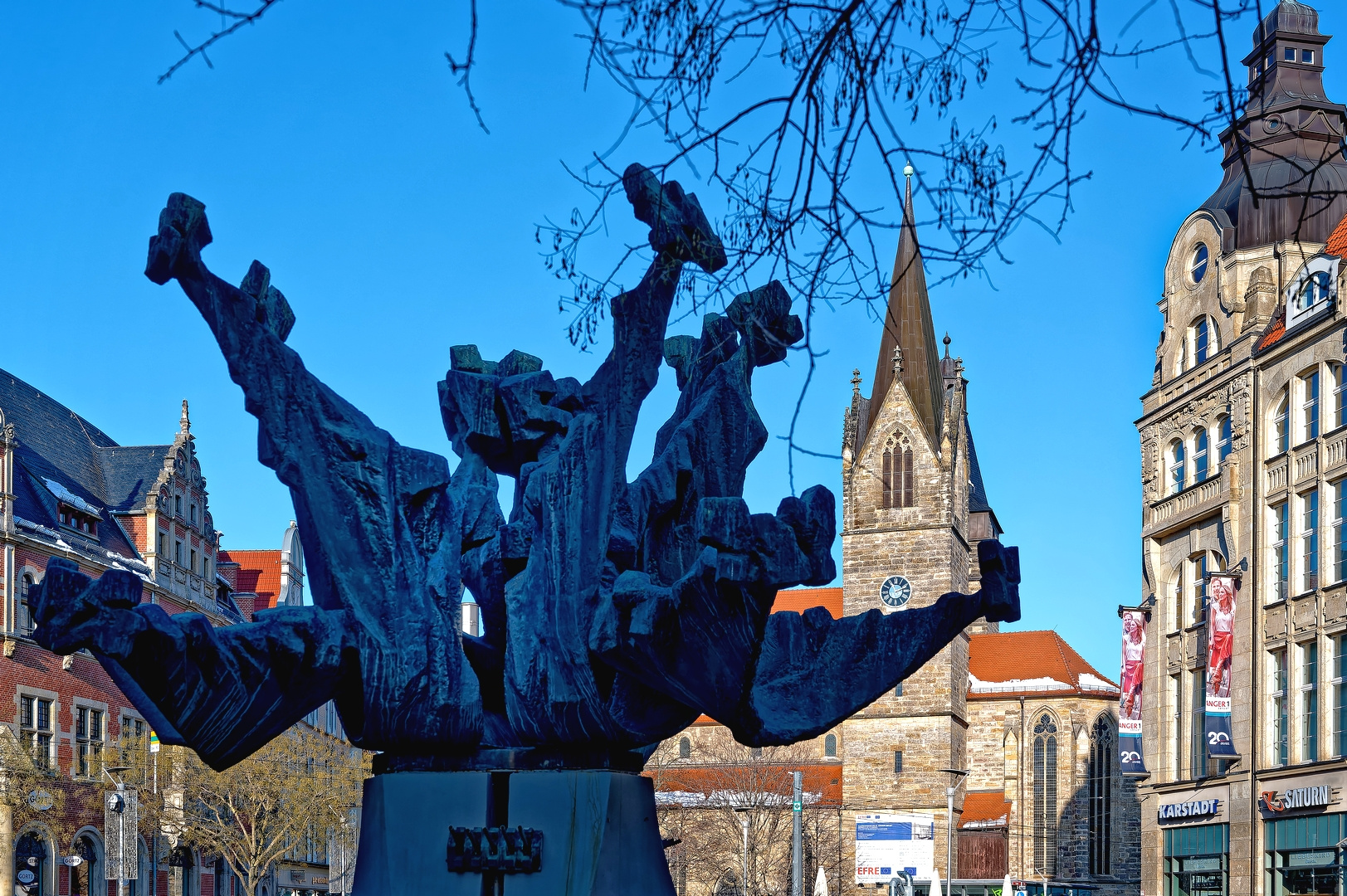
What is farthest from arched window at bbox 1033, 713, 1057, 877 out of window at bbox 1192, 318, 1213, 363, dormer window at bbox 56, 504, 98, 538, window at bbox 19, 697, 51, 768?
window at bbox 19, 697, 51, 768

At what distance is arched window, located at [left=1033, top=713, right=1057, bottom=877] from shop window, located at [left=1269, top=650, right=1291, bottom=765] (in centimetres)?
3582

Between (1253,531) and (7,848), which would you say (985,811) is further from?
(7,848)

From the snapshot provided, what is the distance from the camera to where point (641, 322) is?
8.35m

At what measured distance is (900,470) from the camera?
70438 millimetres

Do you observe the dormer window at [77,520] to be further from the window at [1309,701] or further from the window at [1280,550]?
the window at [1309,701]

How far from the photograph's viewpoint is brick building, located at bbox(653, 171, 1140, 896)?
65.2m

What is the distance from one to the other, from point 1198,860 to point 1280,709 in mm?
4179

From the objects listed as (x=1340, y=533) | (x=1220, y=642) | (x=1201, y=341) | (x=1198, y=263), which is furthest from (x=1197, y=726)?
(x=1198, y=263)

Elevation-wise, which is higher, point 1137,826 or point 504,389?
point 504,389

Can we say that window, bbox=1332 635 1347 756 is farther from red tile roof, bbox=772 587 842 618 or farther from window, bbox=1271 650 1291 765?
red tile roof, bbox=772 587 842 618

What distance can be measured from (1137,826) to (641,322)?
60.7m

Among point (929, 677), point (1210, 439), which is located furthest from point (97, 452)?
point (929, 677)

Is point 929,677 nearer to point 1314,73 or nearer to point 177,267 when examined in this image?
point 1314,73

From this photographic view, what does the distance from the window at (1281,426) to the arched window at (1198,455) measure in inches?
111
